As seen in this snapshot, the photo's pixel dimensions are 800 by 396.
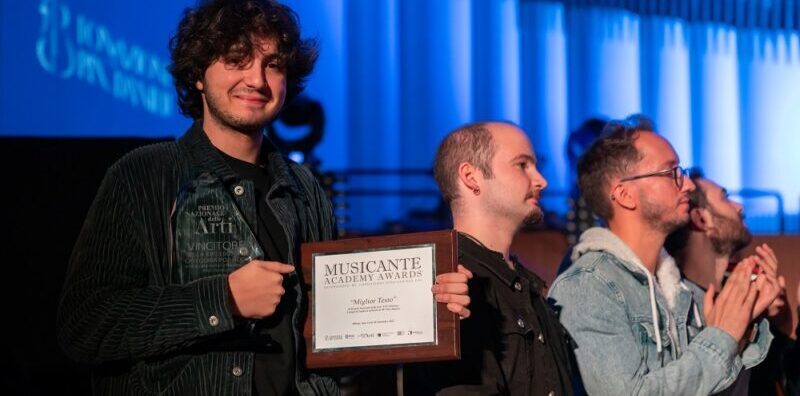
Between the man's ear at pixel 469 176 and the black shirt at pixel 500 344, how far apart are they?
200 millimetres

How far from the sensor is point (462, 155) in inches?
122

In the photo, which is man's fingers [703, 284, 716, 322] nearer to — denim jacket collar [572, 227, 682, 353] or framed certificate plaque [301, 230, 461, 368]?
denim jacket collar [572, 227, 682, 353]

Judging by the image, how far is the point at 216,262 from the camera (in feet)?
7.68

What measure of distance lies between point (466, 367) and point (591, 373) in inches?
21.3

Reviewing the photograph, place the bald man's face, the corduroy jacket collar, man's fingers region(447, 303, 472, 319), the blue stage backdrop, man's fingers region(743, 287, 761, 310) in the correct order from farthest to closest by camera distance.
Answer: the blue stage backdrop, man's fingers region(743, 287, 761, 310), the bald man's face, the corduroy jacket collar, man's fingers region(447, 303, 472, 319)

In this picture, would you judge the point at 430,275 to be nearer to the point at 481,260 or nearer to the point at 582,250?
the point at 481,260

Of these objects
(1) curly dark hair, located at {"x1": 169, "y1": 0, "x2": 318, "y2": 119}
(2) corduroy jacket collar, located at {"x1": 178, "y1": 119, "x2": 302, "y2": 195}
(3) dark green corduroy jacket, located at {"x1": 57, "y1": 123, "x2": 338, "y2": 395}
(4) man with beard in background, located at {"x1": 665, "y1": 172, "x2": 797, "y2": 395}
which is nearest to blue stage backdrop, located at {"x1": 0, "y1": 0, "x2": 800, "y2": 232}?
(4) man with beard in background, located at {"x1": 665, "y1": 172, "x2": 797, "y2": 395}

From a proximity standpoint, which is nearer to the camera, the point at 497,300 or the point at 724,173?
the point at 497,300

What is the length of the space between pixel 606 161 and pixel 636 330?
0.65 meters

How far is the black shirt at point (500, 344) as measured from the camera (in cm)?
263

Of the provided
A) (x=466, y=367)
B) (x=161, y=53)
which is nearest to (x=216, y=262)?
(x=466, y=367)

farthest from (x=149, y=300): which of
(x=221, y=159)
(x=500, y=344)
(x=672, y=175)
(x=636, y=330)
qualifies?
(x=672, y=175)

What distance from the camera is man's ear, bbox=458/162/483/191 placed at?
9.98 feet

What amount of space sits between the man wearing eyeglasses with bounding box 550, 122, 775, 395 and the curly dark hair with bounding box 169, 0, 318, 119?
1081mm
